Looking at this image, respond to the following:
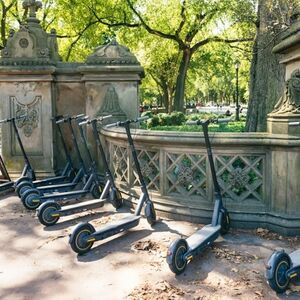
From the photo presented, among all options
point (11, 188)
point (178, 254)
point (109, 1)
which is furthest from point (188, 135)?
point (109, 1)

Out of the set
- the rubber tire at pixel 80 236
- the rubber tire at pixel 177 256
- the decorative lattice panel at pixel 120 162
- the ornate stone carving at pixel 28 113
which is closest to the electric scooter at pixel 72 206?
the decorative lattice panel at pixel 120 162

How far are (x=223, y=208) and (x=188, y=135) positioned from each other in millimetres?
1032

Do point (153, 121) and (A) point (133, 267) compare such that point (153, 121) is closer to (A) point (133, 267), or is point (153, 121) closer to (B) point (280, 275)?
(A) point (133, 267)

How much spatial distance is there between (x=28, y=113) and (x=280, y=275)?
6.12m

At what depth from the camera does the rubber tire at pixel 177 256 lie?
362 centimetres

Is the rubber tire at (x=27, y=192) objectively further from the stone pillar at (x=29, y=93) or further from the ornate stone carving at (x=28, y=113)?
the ornate stone carving at (x=28, y=113)

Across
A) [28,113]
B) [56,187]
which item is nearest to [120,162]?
[56,187]

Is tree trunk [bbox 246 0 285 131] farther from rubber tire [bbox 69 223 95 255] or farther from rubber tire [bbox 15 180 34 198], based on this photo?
rubber tire [bbox 69 223 95 255]

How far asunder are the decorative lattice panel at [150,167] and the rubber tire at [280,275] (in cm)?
244

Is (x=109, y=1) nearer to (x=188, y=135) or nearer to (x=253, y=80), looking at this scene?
(x=253, y=80)

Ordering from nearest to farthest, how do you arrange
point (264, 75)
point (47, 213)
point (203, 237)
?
point (203, 237), point (47, 213), point (264, 75)

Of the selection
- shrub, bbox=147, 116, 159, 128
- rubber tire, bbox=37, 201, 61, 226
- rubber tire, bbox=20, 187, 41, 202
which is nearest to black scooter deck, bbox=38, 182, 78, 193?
rubber tire, bbox=20, 187, 41, 202

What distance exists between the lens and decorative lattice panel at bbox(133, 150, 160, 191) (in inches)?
219

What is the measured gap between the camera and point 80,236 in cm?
428
